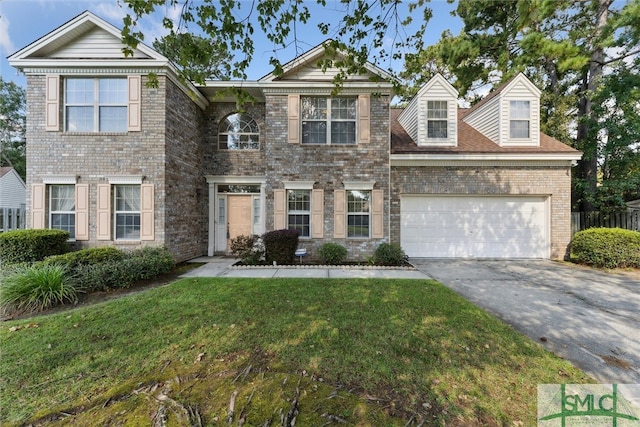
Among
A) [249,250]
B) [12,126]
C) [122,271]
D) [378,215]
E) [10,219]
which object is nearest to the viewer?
[122,271]

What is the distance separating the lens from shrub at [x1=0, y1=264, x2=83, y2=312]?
4496 millimetres

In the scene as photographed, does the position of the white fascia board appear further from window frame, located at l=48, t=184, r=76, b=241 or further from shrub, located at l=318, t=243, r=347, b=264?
window frame, located at l=48, t=184, r=76, b=241

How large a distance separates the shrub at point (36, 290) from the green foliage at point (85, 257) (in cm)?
53

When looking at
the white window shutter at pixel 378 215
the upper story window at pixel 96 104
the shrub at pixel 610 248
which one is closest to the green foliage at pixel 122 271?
the upper story window at pixel 96 104

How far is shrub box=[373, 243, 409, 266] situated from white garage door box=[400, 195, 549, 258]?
3.75 ft

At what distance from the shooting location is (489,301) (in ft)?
16.1

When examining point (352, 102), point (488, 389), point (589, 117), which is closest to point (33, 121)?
point (352, 102)

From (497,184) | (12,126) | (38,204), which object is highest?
(12,126)

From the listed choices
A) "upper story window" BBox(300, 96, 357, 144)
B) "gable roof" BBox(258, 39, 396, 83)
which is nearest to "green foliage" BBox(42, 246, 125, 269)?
"upper story window" BBox(300, 96, 357, 144)

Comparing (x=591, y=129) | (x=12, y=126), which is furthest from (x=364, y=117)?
(x=12, y=126)

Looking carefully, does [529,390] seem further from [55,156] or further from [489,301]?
[55,156]

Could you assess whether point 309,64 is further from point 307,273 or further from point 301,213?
point 307,273

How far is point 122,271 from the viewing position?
18.6 feet

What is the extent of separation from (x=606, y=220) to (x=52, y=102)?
19193 millimetres
